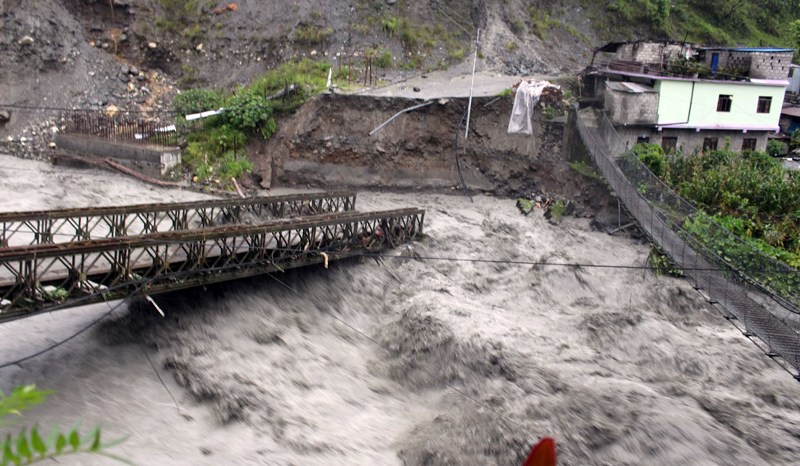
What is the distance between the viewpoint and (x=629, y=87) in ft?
98.4

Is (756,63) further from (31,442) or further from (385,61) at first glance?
(31,442)

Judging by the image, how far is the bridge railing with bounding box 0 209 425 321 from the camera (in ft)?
47.5

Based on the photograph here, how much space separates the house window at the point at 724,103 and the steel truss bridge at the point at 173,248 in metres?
16.2

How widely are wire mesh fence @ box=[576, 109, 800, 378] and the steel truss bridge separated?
848cm

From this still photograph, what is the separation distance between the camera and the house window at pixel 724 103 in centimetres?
3098

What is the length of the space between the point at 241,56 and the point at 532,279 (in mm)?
22794

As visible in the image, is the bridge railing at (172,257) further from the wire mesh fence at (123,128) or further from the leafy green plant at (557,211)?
the wire mesh fence at (123,128)

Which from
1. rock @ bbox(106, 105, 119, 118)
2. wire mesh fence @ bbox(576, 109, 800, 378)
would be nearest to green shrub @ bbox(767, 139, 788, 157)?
wire mesh fence @ bbox(576, 109, 800, 378)

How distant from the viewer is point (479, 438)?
46.9 ft

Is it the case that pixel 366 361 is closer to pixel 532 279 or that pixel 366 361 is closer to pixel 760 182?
pixel 532 279

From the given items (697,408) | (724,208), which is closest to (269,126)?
(724,208)

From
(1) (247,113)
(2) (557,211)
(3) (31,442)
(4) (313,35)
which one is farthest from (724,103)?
(3) (31,442)

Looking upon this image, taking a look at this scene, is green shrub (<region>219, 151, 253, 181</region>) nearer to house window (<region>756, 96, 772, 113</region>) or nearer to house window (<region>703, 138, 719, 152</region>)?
house window (<region>703, 138, 719, 152</region>)

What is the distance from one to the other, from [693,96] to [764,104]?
3.89m
